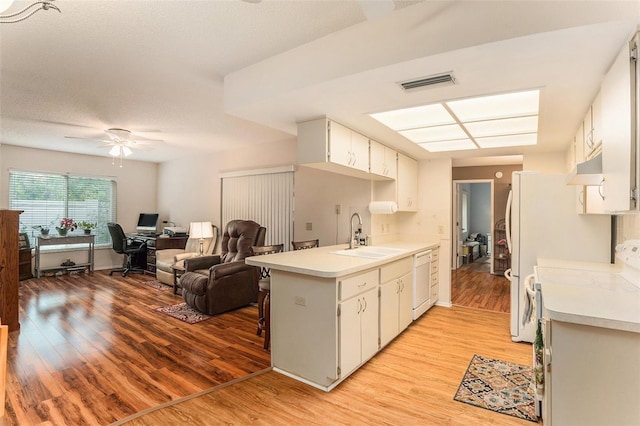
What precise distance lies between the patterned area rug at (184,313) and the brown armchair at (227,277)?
3.0 inches

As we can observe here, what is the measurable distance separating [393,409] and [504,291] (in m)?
4.24

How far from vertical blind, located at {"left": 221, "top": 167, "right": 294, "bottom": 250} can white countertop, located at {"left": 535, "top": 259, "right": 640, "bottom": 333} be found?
3494 millimetres

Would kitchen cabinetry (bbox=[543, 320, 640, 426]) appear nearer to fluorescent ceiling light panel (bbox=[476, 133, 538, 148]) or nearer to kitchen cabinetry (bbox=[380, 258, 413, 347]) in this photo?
kitchen cabinetry (bbox=[380, 258, 413, 347])

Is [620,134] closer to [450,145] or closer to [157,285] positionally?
[450,145]

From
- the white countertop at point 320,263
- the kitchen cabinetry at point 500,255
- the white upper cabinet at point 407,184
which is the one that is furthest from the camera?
the kitchen cabinetry at point 500,255

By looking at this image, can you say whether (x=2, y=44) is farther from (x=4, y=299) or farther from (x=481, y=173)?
(x=481, y=173)

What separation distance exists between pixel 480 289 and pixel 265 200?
4.02 m

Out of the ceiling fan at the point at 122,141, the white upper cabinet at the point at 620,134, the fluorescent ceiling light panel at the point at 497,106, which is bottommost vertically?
the white upper cabinet at the point at 620,134

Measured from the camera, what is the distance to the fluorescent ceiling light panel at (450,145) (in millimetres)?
3811

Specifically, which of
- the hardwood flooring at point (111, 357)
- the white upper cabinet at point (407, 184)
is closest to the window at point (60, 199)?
the hardwood flooring at point (111, 357)

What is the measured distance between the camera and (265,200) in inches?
212

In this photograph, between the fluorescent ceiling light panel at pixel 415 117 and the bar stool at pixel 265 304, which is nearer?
the fluorescent ceiling light panel at pixel 415 117

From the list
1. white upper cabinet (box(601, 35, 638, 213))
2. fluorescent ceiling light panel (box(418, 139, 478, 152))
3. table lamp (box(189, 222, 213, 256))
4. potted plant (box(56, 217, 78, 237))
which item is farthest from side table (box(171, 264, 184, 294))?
white upper cabinet (box(601, 35, 638, 213))

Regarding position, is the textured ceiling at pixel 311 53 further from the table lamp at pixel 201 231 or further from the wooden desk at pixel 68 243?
the wooden desk at pixel 68 243
